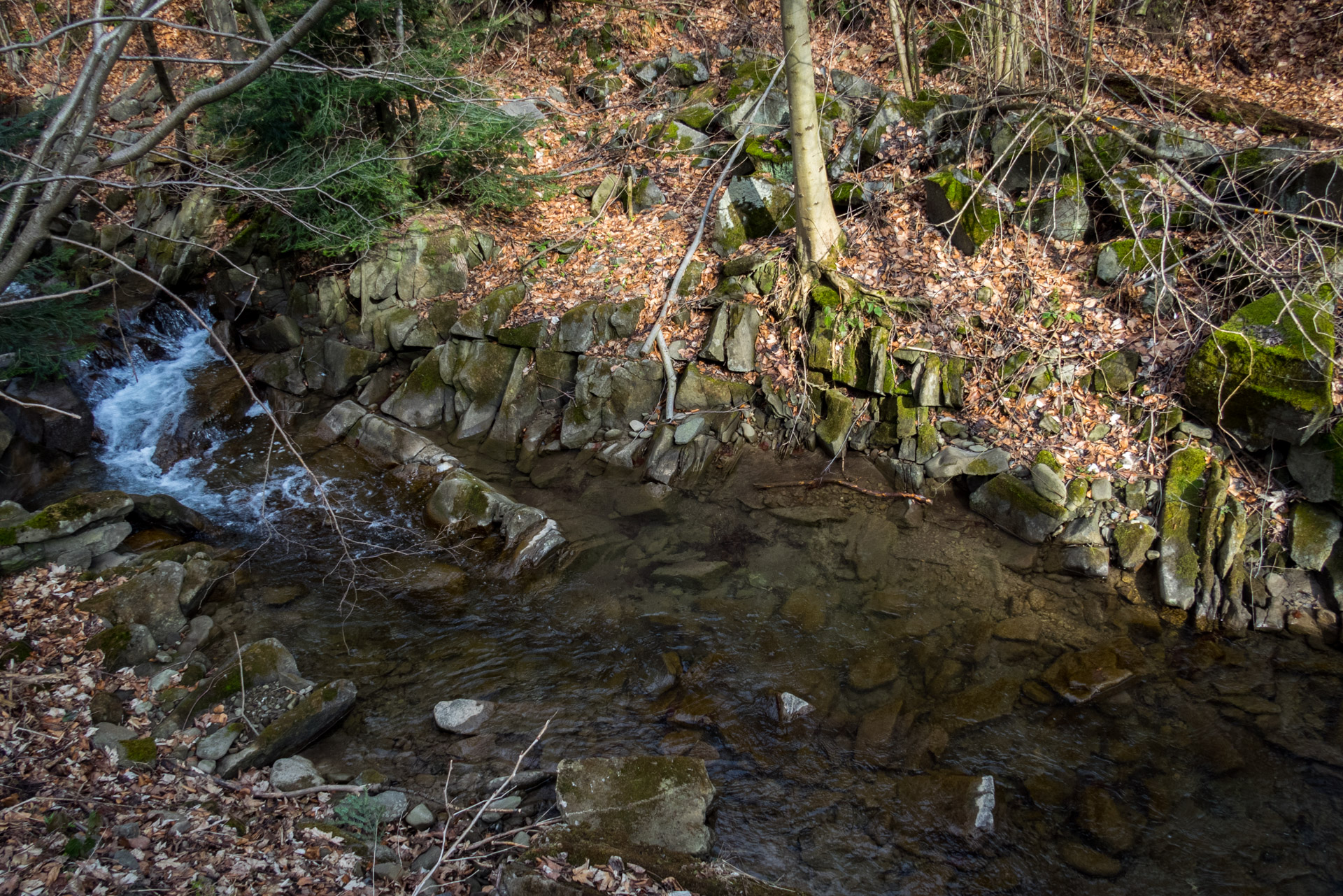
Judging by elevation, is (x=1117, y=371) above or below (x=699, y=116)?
below

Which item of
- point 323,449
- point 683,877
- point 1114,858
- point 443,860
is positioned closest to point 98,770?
point 443,860

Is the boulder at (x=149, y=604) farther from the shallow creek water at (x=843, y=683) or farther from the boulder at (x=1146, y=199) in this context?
the boulder at (x=1146, y=199)

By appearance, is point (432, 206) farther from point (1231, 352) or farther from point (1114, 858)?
point (1114, 858)

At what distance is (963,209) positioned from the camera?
796cm

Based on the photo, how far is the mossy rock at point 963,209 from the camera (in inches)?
320

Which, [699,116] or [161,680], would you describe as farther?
[699,116]

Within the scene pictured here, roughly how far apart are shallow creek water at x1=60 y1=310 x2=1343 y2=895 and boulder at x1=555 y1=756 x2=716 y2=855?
30 cm

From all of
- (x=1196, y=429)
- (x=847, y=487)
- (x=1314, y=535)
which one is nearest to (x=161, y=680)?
(x=847, y=487)

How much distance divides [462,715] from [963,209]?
7.53 metres

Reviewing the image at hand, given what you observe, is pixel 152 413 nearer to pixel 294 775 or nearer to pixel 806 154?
pixel 294 775

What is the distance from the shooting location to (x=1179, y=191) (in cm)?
744

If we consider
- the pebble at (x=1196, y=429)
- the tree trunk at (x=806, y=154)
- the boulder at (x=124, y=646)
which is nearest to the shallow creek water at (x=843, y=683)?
the boulder at (x=124, y=646)

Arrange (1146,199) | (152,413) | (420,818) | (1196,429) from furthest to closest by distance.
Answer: (152,413) → (1146,199) → (1196,429) → (420,818)

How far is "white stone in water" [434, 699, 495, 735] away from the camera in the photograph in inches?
198
